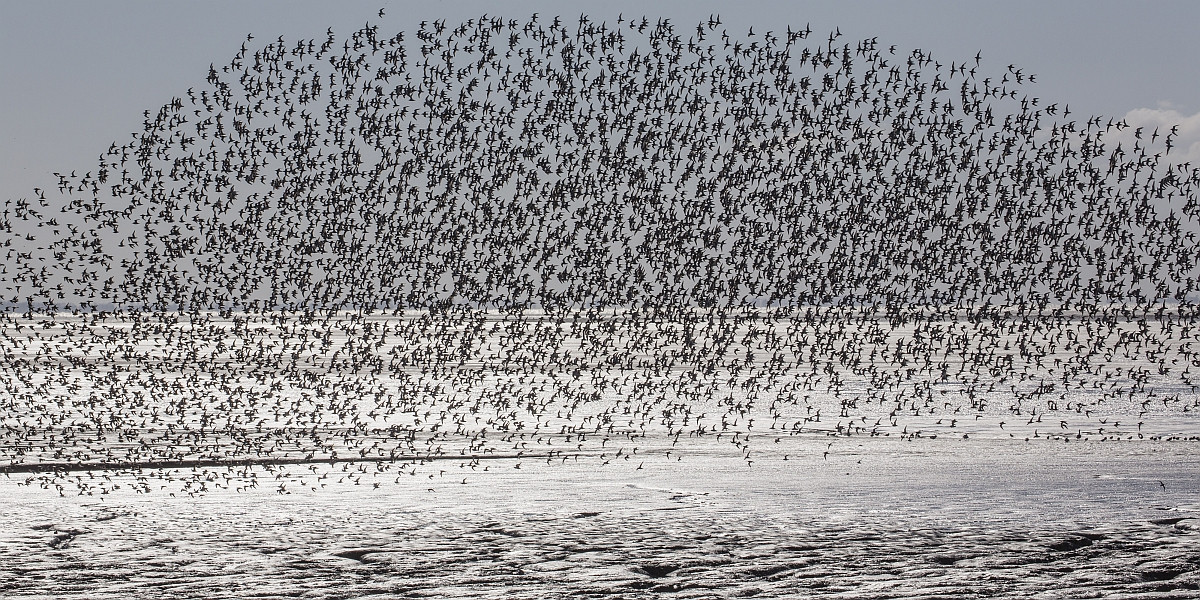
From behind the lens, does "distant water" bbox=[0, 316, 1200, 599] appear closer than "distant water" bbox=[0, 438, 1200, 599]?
No

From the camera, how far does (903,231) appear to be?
11.1m

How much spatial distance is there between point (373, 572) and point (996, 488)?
4.30m

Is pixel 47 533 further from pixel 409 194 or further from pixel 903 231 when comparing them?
pixel 903 231

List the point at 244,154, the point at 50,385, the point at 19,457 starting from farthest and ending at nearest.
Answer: the point at 50,385 → the point at 244,154 → the point at 19,457

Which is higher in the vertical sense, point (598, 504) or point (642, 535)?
point (598, 504)

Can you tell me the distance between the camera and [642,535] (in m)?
6.70

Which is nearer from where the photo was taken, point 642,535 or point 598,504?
point 642,535

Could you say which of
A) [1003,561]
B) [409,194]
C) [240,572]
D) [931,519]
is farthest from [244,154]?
[1003,561]

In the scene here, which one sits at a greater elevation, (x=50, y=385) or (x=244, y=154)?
(x=244, y=154)

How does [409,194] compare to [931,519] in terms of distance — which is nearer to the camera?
[931,519]

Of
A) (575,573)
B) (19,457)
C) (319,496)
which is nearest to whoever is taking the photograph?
(575,573)

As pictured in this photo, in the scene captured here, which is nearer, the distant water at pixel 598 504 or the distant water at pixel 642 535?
the distant water at pixel 642 535

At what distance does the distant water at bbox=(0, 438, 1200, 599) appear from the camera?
5.62 metres

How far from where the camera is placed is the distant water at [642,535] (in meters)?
5.62
